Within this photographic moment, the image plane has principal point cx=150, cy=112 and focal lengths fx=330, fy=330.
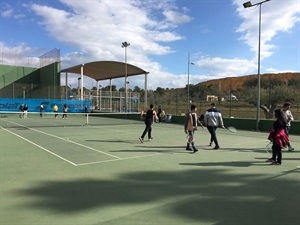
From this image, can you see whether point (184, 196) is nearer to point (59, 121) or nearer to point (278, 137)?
point (278, 137)

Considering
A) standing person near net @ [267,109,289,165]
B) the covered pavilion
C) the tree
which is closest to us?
standing person near net @ [267,109,289,165]

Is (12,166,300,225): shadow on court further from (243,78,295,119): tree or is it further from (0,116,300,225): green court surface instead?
(243,78,295,119): tree

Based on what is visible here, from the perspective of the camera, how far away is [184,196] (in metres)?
6.16

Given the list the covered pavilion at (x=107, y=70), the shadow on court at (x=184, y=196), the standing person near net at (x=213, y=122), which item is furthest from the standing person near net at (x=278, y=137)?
the covered pavilion at (x=107, y=70)

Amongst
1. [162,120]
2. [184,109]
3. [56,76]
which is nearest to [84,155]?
[162,120]

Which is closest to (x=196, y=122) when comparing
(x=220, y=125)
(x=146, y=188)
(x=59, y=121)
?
(x=220, y=125)

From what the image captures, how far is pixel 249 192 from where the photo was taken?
646 cm

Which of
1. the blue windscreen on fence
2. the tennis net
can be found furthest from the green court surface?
the blue windscreen on fence

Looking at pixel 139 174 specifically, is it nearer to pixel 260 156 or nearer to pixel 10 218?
pixel 10 218

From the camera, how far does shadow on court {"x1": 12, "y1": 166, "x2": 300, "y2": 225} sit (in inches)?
199

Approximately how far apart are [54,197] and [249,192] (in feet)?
12.2

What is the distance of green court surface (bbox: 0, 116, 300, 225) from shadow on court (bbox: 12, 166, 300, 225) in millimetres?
14

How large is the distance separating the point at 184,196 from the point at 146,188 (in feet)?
3.01

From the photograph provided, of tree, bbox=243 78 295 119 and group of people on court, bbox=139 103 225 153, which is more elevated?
tree, bbox=243 78 295 119
